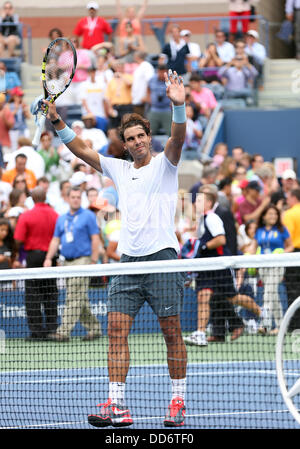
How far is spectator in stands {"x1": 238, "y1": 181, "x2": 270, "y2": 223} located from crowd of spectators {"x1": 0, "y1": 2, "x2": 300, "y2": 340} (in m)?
0.01

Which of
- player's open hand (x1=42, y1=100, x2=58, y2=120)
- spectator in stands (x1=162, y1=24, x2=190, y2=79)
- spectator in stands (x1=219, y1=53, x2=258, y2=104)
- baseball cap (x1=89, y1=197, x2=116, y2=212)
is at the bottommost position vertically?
baseball cap (x1=89, y1=197, x2=116, y2=212)

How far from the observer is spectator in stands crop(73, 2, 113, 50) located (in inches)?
759

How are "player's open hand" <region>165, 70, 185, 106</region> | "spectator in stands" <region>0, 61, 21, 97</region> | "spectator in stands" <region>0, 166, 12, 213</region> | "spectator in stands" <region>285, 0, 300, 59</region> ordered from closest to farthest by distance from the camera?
"player's open hand" <region>165, 70, 185, 106</region>, "spectator in stands" <region>0, 166, 12, 213</region>, "spectator in stands" <region>0, 61, 21, 97</region>, "spectator in stands" <region>285, 0, 300, 59</region>

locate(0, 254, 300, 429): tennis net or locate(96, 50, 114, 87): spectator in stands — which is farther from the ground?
locate(96, 50, 114, 87): spectator in stands

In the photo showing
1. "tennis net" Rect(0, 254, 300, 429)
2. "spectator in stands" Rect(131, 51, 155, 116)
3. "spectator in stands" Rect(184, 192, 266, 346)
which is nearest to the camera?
"tennis net" Rect(0, 254, 300, 429)

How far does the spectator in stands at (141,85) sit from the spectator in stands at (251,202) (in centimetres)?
322

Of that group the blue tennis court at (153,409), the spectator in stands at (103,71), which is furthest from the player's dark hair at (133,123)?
the spectator in stands at (103,71)

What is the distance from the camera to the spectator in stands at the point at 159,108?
1702 cm

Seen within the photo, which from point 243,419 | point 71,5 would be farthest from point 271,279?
point 71,5

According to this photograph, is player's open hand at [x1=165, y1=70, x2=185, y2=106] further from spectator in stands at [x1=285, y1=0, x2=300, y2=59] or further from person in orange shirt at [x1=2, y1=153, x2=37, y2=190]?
spectator in stands at [x1=285, y1=0, x2=300, y2=59]

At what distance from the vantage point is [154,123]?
1709cm

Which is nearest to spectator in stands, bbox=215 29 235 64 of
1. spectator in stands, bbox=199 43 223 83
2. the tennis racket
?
spectator in stands, bbox=199 43 223 83

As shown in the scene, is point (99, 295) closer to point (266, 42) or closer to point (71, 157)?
point (71, 157)

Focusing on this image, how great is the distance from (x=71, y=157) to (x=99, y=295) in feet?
13.7
